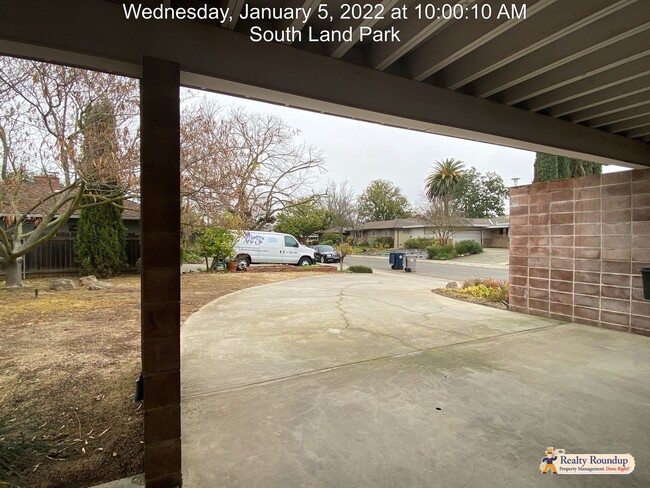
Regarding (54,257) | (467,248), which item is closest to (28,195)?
(54,257)

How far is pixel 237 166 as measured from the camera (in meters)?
11.0

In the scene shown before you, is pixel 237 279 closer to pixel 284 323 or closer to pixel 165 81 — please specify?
pixel 284 323

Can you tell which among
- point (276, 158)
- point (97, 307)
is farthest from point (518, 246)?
point (276, 158)

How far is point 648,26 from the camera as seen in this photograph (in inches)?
83.6

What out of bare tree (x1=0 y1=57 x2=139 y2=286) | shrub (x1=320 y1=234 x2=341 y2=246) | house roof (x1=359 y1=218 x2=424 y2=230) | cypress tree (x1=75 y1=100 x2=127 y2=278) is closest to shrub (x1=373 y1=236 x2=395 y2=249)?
house roof (x1=359 y1=218 x2=424 y2=230)

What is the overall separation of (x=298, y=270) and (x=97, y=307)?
8610 mm

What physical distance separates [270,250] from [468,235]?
24.5 m

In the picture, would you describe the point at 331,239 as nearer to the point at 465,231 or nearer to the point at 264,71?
the point at 465,231

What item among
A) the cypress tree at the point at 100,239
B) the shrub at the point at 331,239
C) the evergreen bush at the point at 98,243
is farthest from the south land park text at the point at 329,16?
the shrub at the point at 331,239

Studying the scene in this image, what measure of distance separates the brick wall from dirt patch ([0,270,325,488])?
6078mm

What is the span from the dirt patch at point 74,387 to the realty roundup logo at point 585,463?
7.99 feet

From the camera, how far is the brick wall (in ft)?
15.8

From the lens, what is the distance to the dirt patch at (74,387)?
2061mm

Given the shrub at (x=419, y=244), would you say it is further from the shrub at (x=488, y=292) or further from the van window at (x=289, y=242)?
the shrub at (x=488, y=292)
